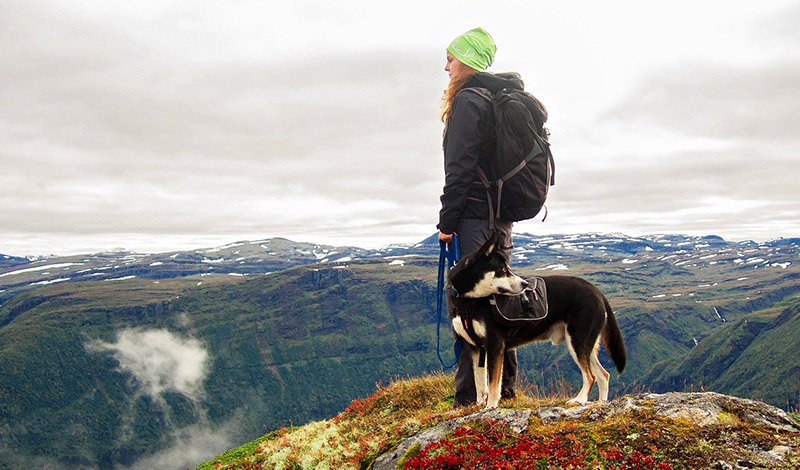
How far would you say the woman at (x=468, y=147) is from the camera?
26.1 feet

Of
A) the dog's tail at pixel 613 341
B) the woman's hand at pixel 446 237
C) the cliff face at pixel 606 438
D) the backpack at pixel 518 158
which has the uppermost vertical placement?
the backpack at pixel 518 158

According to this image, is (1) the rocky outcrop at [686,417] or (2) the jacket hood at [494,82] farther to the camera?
(2) the jacket hood at [494,82]

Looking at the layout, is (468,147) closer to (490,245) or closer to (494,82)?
(494,82)

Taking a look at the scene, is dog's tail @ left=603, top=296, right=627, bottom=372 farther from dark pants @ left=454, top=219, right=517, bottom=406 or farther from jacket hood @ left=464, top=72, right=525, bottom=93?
jacket hood @ left=464, top=72, right=525, bottom=93

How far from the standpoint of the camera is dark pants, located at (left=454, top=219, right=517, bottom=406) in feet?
27.8

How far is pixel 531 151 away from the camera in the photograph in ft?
26.0

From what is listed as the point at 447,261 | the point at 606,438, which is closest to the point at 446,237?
the point at 447,261

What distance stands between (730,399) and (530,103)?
4922 millimetres

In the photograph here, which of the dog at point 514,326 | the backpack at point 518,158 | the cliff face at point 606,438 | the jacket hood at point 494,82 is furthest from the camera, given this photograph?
the jacket hood at point 494,82

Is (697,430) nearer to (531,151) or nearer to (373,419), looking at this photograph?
(531,151)

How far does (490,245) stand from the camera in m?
7.31

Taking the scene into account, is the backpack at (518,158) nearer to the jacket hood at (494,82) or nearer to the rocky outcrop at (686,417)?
the jacket hood at (494,82)

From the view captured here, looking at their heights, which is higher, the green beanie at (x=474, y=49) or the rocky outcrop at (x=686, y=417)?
A: the green beanie at (x=474, y=49)

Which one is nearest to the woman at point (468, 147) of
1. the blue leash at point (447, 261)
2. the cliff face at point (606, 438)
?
the blue leash at point (447, 261)
